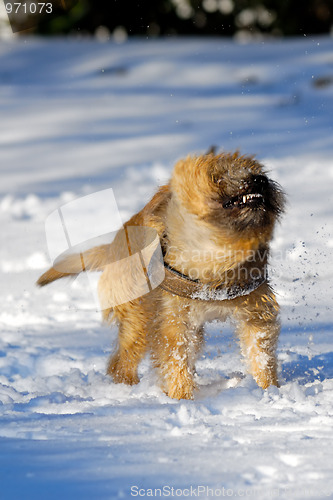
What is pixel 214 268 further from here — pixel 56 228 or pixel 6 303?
pixel 6 303

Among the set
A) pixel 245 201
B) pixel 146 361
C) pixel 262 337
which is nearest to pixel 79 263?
pixel 146 361

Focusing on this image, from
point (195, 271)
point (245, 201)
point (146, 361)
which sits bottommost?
point (146, 361)

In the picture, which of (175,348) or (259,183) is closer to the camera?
(259,183)

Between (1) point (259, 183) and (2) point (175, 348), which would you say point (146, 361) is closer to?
(2) point (175, 348)

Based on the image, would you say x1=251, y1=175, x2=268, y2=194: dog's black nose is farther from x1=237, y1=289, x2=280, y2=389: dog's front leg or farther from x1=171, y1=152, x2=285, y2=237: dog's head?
x1=237, y1=289, x2=280, y2=389: dog's front leg

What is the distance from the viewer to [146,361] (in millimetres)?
4156

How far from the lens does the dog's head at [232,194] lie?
3.10 meters

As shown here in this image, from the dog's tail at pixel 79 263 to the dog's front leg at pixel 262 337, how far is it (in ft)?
2.46

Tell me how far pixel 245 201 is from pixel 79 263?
1100mm

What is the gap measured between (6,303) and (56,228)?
124cm

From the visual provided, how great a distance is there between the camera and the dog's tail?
149 inches

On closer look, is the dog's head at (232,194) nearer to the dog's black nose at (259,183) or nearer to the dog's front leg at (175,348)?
the dog's black nose at (259,183)

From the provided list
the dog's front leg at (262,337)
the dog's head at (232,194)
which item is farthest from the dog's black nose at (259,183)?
the dog's front leg at (262,337)

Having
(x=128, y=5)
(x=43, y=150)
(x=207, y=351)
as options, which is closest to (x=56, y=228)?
(x=207, y=351)
